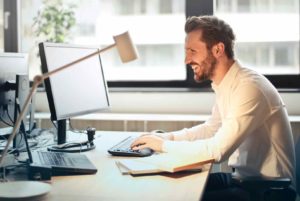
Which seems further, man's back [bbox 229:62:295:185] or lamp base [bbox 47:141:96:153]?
lamp base [bbox 47:141:96:153]

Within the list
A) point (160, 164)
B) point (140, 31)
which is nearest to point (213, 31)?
point (160, 164)

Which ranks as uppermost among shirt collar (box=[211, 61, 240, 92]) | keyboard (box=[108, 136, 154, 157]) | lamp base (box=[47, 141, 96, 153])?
shirt collar (box=[211, 61, 240, 92])

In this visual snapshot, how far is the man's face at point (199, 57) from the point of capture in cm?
203

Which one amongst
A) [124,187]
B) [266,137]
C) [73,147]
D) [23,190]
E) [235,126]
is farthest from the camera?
[73,147]

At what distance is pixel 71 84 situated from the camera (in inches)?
82.0

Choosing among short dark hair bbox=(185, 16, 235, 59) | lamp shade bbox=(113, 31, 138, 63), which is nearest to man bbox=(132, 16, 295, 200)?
short dark hair bbox=(185, 16, 235, 59)

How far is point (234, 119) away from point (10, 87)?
1010 millimetres

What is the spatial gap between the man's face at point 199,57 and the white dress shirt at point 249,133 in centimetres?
9

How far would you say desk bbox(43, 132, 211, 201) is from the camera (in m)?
1.39

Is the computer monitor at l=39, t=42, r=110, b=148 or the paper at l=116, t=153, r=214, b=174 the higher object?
the computer monitor at l=39, t=42, r=110, b=148

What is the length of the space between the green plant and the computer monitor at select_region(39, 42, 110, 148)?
1.17m

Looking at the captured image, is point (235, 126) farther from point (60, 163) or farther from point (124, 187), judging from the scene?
point (60, 163)

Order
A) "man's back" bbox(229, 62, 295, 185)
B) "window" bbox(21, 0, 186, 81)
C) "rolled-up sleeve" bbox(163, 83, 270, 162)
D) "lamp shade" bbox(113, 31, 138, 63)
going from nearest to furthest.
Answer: "lamp shade" bbox(113, 31, 138, 63) → "rolled-up sleeve" bbox(163, 83, 270, 162) → "man's back" bbox(229, 62, 295, 185) → "window" bbox(21, 0, 186, 81)

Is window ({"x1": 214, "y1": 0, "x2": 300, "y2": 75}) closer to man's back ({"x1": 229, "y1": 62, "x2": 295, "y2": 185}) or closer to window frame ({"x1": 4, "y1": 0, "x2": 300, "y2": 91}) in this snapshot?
window frame ({"x1": 4, "y1": 0, "x2": 300, "y2": 91})
